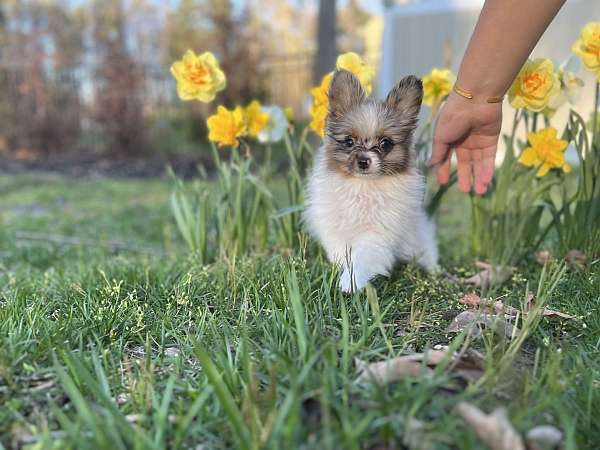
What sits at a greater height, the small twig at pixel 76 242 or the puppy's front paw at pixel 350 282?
the puppy's front paw at pixel 350 282

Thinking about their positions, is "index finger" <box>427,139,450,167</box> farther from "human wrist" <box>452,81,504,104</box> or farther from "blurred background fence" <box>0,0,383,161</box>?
"blurred background fence" <box>0,0,383,161</box>

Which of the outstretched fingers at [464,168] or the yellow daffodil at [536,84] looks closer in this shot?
the yellow daffodil at [536,84]

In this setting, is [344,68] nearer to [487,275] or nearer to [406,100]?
[406,100]

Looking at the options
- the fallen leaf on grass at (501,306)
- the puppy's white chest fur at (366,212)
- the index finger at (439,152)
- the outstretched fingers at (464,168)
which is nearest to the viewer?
the fallen leaf on grass at (501,306)

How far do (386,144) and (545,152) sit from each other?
100cm

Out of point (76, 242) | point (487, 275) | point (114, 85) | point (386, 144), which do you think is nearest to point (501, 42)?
point (386, 144)

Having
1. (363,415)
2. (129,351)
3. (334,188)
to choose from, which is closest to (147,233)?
(334,188)

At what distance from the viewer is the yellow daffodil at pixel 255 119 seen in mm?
3383

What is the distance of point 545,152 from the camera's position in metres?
3.00

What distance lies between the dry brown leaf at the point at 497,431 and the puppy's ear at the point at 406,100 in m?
A: 1.76

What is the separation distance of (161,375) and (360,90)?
1750 millimetres

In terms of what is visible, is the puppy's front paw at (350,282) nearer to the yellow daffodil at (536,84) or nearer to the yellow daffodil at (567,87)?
the yellow daffodil at (536,84)

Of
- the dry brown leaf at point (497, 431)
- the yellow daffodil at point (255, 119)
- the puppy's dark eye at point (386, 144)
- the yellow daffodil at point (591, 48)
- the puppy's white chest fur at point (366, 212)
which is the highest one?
the yellow daffodil at point (591, 48)

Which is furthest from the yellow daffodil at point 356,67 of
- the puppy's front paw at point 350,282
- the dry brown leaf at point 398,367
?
the dry brown leaf at point 398,367
